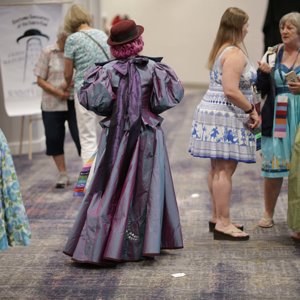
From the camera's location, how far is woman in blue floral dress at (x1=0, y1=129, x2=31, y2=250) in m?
3.55

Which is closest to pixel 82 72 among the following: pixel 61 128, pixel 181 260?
pixel 61 128

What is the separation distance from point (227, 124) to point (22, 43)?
3.26 metres

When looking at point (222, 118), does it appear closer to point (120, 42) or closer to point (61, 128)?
point (120, 42)

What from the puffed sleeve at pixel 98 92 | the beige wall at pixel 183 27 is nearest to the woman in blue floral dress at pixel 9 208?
the puffed sleeve at pixel 98 92

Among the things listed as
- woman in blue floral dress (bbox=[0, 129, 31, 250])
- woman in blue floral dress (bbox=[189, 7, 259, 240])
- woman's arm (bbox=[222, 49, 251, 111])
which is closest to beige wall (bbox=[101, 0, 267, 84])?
woman in blue floral dress (bbox=[189, 7, 259, 240])

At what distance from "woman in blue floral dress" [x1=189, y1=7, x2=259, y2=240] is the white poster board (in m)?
3.00

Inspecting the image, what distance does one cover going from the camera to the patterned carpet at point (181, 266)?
378 cm

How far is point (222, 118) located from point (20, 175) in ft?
9.59

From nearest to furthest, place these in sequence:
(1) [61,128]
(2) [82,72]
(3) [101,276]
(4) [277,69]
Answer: (3) [101,276] → (4) [277,69] → (2) [82,72] → (1) [61,128]

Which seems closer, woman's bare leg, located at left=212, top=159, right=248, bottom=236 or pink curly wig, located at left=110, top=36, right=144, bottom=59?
pink curly wig, located at left=110, top=36, right=144, bottom=59

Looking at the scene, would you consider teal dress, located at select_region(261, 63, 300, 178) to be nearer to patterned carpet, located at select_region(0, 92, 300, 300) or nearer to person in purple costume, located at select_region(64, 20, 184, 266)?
patterned carpet, located at select_region(0, 92, 300, 300)

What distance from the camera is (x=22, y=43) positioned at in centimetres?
710

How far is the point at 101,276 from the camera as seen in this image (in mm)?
4020

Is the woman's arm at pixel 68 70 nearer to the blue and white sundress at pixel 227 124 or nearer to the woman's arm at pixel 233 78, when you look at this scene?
the blue and white sundress at pixel 227 124
